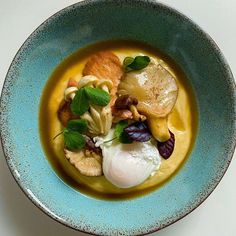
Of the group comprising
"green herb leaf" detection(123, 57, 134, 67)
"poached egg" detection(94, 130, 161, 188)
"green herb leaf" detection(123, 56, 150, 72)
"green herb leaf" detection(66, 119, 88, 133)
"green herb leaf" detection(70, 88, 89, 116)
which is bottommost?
"poached egg" detection(94, 130, 161, 188)

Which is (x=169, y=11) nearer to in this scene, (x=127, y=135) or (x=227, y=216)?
(x=127, y=135)

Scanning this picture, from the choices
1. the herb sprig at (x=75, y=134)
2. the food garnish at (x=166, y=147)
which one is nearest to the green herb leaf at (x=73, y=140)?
the herb sprig at (x=75, y=134)

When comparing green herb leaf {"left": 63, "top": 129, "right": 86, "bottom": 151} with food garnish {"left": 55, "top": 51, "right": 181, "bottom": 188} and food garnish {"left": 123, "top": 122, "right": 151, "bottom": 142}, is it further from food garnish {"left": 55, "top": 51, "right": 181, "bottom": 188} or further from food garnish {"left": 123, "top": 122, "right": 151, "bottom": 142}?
food garnish {"left": 123, "top": 122, "right": 151, "bottom": 142}

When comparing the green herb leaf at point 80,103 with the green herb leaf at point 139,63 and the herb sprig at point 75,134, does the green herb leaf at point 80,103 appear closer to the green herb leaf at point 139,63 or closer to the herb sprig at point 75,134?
the herb sprig at point 75,134

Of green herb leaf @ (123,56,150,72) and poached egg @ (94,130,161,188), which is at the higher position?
green herb leaf @ (123,56,150,72)

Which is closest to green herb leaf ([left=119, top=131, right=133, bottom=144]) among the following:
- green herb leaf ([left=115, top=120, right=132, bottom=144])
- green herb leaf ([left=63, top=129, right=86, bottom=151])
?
green herb leaf ([left=115, top=120, right=132, bottom=144])

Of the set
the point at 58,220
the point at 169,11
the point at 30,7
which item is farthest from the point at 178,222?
the point at 30,7
